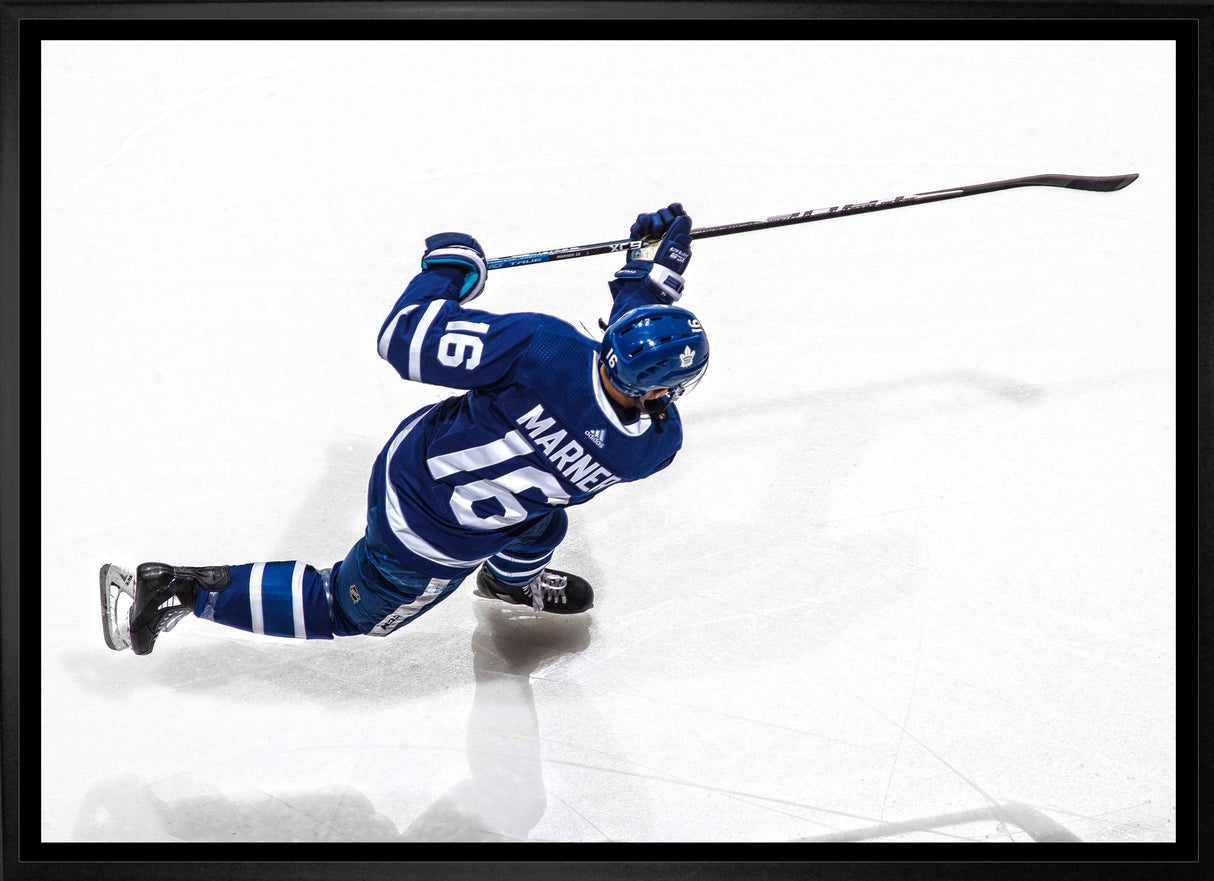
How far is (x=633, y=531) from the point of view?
10.7 feet

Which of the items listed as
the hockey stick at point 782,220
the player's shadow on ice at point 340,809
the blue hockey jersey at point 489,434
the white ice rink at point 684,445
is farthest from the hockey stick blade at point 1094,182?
the player's shadow on ice at point 340,809

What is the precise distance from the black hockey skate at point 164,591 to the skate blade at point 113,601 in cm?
4

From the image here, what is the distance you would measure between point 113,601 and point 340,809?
0.74 metres

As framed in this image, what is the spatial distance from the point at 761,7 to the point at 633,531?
148 centimetres

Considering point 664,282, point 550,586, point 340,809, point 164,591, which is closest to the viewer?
point 664,282

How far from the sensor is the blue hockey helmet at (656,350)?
2230 mm

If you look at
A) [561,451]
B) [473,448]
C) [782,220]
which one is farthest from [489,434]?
[782,220]

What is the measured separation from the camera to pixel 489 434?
8.26 feet

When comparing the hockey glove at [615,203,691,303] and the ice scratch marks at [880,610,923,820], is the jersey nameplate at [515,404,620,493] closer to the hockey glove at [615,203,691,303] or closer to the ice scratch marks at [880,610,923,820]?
the hockey glove at [615,203,691,303]

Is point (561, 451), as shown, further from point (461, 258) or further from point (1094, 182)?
point (1094, 182)

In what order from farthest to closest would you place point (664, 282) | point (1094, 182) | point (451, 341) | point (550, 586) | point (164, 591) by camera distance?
point (1094, 182)
point (550, 586)
point (164, 591)
point (664, 282)
point (451, 341)

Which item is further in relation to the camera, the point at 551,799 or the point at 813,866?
the point at 551,799

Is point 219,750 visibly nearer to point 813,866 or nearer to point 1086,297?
point 813,866

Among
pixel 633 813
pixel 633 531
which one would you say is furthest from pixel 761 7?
pixel 633 813
